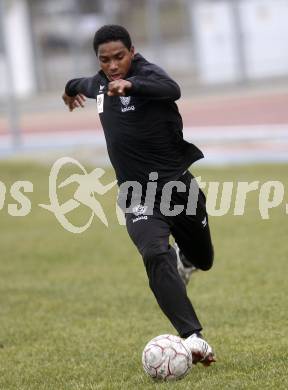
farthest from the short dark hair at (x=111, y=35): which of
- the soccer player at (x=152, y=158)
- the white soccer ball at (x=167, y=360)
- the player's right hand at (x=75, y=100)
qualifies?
the white soccer ball at (x=167, y=360)

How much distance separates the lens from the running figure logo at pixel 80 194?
14.1m

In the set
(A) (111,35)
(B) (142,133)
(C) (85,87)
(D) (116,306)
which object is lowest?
(D) (116,306)

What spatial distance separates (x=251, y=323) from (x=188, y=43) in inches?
601

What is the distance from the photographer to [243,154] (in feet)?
61.9

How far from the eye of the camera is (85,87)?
23.0ft

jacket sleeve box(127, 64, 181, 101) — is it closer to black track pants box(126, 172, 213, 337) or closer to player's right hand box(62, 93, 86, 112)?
black track pants box(126, 172, 213, 337)

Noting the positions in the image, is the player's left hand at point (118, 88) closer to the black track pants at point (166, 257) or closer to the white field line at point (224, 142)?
the black track pants at point (166, 257)

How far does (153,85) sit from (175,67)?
16.1 metres

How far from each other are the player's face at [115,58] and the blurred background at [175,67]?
462 inches

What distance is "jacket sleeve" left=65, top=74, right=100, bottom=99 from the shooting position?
6883mm

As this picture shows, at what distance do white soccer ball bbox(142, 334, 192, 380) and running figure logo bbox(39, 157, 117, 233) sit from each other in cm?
727

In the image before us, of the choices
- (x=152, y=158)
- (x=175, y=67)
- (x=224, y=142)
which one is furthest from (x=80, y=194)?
(x=152, y=158)

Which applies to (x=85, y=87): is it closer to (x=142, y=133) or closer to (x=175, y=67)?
(x=142, y=133)

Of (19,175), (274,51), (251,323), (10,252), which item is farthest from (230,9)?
Answer: (251,323)
